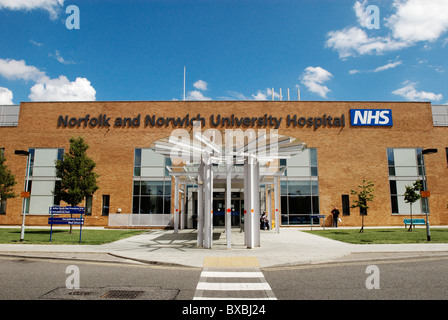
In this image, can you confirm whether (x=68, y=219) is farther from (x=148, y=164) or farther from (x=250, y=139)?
(x=250, y=139)

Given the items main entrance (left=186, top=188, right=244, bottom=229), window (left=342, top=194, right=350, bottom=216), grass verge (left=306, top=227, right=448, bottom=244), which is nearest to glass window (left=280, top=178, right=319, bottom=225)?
window (left=342, top=194, right=350, bottom=216)

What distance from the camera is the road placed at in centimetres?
607

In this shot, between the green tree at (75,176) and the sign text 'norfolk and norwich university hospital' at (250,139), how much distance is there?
6.42 metres

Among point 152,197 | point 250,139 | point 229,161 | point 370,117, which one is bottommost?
point 152,197

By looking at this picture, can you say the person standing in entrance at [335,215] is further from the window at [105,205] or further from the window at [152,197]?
the window at [105,205]

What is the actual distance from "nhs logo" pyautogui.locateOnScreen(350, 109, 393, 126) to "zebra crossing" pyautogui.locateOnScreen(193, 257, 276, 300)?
22.0 m

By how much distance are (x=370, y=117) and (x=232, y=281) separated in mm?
25451

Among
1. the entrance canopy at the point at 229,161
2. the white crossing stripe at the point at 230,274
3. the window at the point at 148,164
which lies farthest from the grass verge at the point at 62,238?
the window at the point at 148,164

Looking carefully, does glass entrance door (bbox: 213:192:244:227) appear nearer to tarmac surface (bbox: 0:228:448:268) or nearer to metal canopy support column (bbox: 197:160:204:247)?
metal canopy support column (bbox: 197:160:204:247)

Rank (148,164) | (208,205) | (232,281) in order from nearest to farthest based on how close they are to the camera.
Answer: (232,281) → (208,205) → (148,164)

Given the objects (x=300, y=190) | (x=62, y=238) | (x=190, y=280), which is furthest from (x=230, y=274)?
(x=300, y=190)

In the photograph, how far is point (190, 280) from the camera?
24.4 feet

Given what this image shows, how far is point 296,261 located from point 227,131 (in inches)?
738
